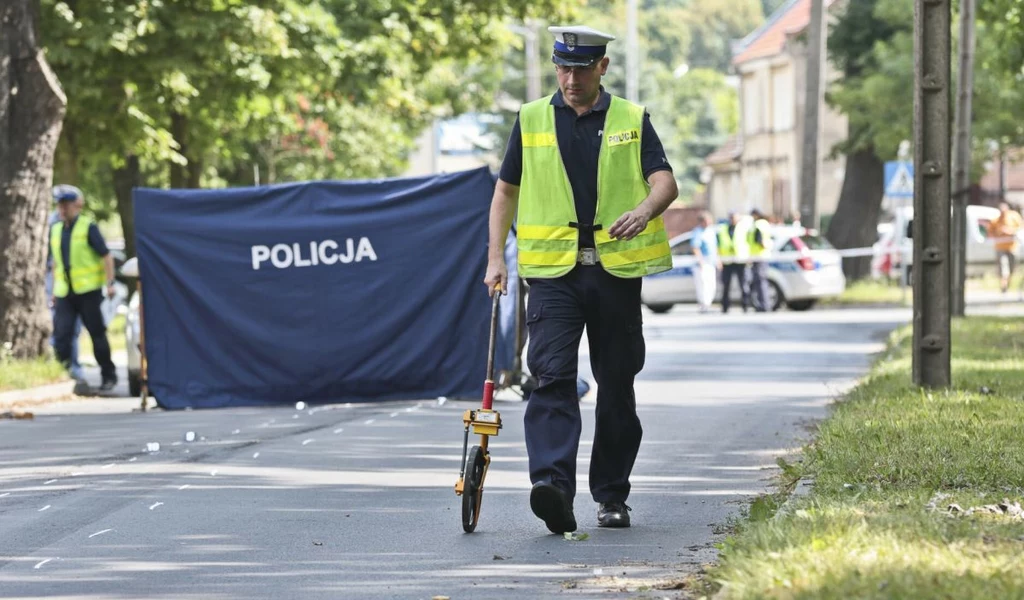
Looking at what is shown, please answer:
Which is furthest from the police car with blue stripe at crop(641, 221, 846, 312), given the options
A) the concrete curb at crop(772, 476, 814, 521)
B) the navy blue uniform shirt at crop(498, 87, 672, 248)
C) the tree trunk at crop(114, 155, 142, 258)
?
the navy blue uniform shirt at crop(498, 87, 672, 248)

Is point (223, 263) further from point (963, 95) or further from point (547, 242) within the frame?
point (963, 95)

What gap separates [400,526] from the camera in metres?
8.35

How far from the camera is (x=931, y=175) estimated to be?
12.1 meters

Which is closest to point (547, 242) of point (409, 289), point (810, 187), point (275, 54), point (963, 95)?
point (409, 289)

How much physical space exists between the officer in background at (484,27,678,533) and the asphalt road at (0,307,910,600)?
576mm

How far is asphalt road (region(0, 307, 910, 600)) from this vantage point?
703 centimetres

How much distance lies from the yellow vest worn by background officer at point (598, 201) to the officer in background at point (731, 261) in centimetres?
2360

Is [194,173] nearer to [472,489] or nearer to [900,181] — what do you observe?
[900,181]

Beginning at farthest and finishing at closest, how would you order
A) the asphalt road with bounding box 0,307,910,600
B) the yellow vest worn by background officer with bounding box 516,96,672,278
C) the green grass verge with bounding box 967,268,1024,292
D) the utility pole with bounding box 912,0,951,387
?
the green grass verge with bounding box 967,268,1024,292 < the utility pole with bounding box 912,0,951,387 < the yellow vest worn by background officer with bounding box 516,96,672,278 < the asphalt road with bounding box 0,307,910,600

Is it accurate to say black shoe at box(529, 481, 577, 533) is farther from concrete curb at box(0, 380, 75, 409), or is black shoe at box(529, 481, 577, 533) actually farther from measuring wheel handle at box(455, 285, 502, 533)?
concrete curb at box(0, 380, 75, 409)

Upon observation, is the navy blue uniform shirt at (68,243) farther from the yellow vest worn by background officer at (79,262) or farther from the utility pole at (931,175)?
the utility pole at (931,175)

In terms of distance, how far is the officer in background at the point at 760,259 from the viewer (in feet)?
104

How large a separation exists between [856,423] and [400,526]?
9.89 feet

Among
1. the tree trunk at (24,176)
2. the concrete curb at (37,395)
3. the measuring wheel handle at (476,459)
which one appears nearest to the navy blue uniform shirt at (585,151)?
the measuring wheel handle at (476,459)
